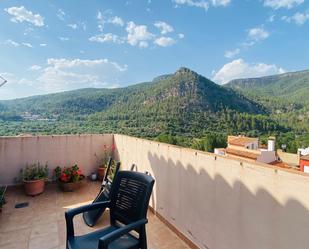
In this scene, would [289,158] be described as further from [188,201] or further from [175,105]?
[188,201]

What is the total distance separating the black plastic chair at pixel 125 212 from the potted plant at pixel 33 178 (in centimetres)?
268

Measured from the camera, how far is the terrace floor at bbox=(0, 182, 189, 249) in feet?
7.77

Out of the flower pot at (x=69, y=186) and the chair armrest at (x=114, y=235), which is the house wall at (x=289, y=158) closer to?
the flower pot at (x=69, y=186)

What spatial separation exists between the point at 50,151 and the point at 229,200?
12.8 feet

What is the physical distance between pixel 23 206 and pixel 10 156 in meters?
1.25

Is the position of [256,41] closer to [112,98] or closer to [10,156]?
[112,98]

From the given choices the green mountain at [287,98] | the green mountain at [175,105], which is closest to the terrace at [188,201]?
the green mountain at [175,105]

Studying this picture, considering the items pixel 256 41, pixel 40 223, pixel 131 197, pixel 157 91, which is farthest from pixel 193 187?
pixel 256 41

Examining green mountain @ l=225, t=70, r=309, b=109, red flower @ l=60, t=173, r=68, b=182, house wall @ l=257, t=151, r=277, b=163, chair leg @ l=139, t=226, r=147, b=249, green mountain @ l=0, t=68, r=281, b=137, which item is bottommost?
house wall @ l=257, t=151, r=277, b=163

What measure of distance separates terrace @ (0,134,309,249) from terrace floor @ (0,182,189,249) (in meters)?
0.01

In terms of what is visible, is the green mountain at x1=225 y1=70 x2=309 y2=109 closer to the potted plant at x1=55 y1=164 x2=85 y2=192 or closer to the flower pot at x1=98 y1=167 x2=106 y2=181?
the flower pot at x1=98 y1=167 x2=106 y2=181

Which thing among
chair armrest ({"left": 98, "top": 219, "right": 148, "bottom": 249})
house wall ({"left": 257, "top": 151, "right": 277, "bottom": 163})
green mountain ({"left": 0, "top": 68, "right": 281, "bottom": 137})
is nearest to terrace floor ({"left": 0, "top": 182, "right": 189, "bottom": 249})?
chair armrest ({"left": 98, "top": 219, "right": 148, "bottom": 249})

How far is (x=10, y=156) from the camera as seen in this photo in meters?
4.08

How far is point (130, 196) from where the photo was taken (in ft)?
5.56
